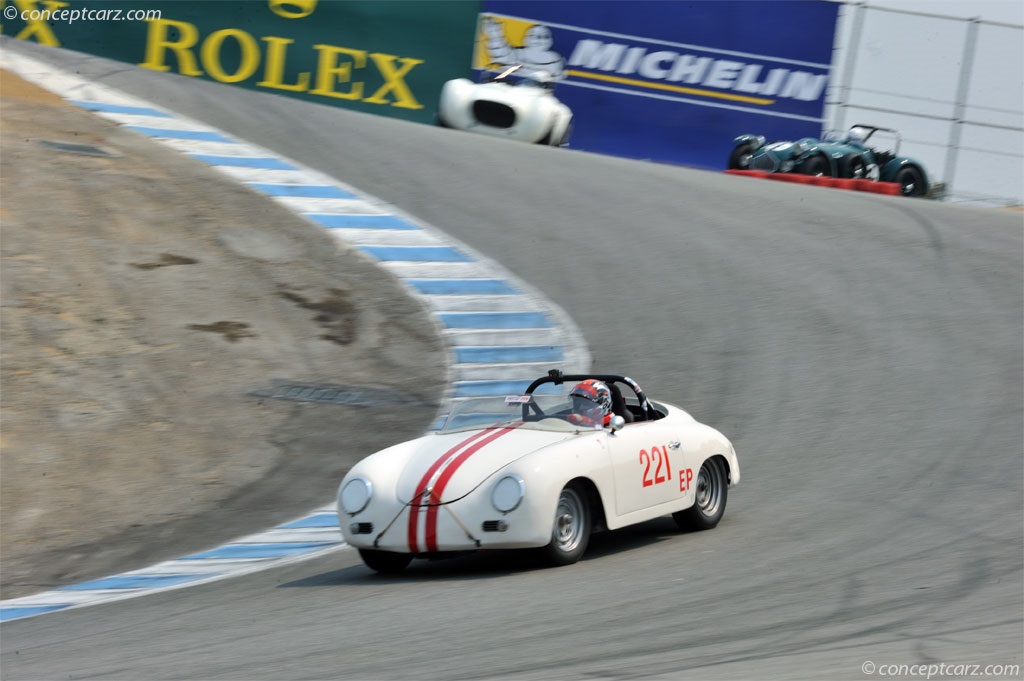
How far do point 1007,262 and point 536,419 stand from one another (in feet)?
29.8

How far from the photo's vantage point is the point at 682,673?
178 inches

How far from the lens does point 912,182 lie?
1880 centimetres

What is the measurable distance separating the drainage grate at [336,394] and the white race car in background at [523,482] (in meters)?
3.25

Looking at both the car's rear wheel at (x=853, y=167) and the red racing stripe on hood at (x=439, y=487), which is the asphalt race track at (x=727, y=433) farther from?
the car's rear wheel at (x=853, y=167)

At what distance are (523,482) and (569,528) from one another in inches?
20.8

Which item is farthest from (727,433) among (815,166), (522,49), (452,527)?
(522,49)

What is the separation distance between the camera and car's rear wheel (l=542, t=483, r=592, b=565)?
6.73m

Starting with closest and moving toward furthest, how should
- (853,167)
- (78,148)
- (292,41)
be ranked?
(78,148), (853,167), (292,41)

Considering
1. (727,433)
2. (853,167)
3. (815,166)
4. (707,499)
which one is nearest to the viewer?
(707,499)

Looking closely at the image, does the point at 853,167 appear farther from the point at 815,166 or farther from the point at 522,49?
the point at 522,49

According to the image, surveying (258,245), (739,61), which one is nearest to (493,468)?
(258,245)

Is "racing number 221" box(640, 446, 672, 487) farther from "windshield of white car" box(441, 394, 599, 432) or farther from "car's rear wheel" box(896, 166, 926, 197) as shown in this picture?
"car's rear wheel" box(896, 166, 926, 197)

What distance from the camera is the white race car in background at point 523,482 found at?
6.59 meters

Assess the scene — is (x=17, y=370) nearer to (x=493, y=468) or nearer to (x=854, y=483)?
(x=493, y=468)
